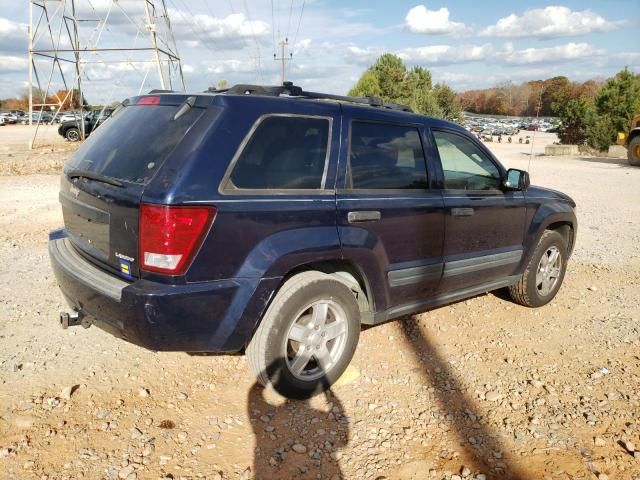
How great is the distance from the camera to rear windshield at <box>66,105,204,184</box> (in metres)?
2.83

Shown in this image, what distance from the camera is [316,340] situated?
10.7 ft

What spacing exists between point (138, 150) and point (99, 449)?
1.63m

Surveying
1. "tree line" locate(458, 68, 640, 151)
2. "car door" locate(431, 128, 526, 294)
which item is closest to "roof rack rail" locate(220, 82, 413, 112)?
"car door" locate(431, 128, 526, 294)

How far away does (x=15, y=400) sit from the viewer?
3111 mm

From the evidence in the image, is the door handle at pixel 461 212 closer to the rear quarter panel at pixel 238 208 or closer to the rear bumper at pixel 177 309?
the rear quarter panel at pixel 238 208

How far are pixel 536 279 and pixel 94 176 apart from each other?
12.5ft

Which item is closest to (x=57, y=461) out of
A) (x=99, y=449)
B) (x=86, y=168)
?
(x=99, y=449)

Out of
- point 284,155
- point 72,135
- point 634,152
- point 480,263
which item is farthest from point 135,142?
point 72,135

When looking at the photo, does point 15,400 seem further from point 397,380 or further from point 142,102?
point 397,380

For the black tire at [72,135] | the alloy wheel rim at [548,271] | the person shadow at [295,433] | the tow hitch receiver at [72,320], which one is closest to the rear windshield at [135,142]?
the tow hitch receiver at [72,320]

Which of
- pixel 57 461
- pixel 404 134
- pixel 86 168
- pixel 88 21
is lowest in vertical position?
pixel 57 461

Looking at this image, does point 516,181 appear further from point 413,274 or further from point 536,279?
point 413,274

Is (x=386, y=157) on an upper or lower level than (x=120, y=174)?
upper

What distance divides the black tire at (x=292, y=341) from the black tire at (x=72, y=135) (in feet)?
84.6
